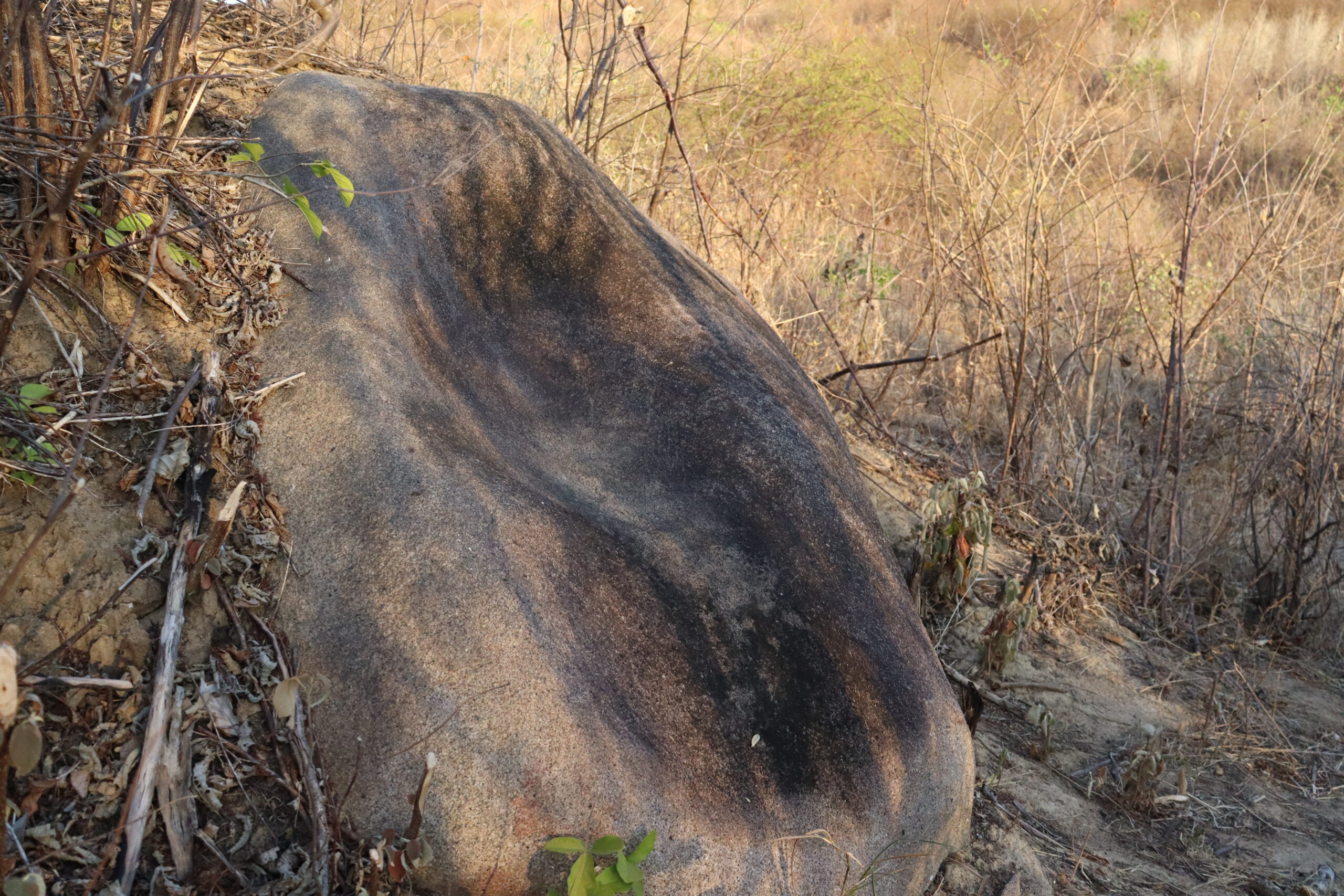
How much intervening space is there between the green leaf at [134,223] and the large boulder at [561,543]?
0.98 ft

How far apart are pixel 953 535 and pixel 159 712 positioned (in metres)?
2.38

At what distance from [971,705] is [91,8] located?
286 cm

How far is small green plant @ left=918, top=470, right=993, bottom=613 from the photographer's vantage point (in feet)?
10.4

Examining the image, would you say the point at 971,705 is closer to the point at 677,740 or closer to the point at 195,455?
the point at 677,740

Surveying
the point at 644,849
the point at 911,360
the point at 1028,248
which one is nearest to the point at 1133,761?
the point at 911,360

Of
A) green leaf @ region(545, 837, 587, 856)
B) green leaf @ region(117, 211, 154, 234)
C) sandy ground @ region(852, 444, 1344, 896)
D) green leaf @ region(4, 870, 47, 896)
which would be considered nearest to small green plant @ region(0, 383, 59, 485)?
green leaf @ region(117, 211, 154, 234)

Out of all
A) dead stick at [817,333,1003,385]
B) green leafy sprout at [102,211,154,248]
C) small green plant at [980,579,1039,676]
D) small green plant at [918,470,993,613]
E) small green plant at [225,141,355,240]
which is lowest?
small green plant at [980,579,1039,676]

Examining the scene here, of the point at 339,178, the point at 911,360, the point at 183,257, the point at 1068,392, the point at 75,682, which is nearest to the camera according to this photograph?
the point at 75,682

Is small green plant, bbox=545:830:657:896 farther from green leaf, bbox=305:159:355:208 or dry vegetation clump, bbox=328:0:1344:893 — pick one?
green leaf, bbox=305:159:355:208

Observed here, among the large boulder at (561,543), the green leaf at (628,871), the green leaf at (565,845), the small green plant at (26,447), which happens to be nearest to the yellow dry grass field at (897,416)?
the small green plant at (26,447)

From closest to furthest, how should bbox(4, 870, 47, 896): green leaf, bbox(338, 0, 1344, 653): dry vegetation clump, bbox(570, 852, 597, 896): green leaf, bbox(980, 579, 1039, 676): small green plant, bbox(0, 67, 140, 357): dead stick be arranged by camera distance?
bbox(0, 67, 140, 357): dead stick → bbox(4, 870, 47, 896): green leaf → bbox(570, 852, 597, 896): green leaf → bbox(980, 579, 1039, 676): small green plant → bbox(338, 0, 1344, 653): dry vegetation clump

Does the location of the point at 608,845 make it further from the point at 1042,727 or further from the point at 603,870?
the point at 1042,727

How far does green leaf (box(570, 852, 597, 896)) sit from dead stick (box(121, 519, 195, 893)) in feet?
2.07

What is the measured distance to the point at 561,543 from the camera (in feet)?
6.41
